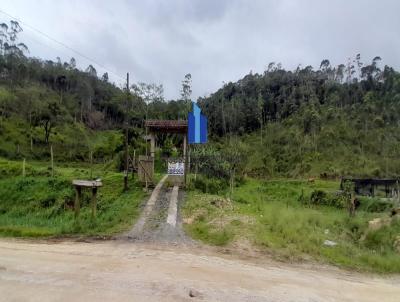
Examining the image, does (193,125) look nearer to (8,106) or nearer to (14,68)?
(8,106)

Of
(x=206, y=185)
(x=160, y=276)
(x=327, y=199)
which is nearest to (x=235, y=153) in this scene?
(x=327, y=199)

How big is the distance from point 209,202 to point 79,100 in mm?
63753

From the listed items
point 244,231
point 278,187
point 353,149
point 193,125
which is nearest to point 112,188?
point 193,125

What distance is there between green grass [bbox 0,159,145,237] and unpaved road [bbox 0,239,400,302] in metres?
2.51

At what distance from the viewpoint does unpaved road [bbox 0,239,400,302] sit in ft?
22.1

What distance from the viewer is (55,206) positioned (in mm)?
19297

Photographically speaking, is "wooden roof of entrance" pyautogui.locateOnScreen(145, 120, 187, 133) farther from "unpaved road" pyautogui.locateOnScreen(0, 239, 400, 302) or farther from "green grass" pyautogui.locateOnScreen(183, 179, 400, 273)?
"unpaved road" pyautogui.locateOnScreen(0, 239, 400, 302)

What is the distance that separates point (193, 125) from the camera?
18891 mm

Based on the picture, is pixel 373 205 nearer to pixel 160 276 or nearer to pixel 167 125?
pixel 167 125

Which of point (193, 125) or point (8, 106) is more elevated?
point (8, 106)

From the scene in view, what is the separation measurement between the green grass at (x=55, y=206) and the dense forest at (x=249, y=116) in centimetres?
1568

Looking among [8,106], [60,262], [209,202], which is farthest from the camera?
[8,106]

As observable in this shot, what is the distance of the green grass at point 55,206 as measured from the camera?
12.9 m

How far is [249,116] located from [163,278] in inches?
2415
